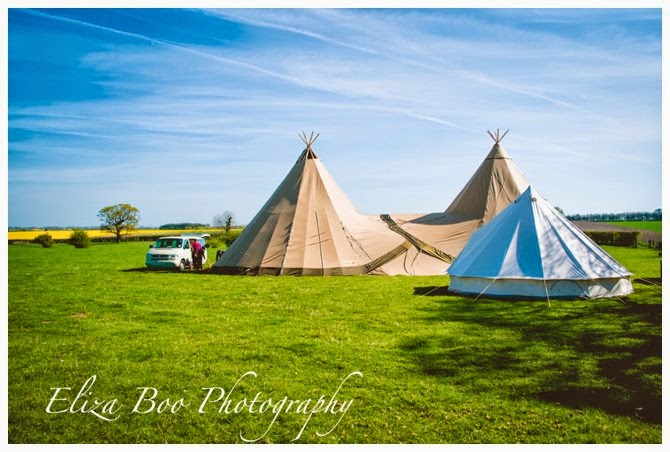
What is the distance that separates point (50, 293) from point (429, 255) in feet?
40.0

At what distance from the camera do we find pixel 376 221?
20953 mm

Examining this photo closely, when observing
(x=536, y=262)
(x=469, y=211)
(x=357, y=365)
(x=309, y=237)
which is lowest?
(x=357, y=365)

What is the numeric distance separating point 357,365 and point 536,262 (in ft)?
21.5

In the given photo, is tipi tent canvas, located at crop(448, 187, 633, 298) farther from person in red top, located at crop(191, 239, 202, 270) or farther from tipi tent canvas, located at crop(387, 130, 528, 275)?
person in red top, located at crop(191, 239, 202, 270)

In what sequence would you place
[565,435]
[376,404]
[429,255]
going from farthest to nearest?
[429,255], [376,404], [565,435]

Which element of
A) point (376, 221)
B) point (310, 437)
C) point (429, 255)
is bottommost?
point (310, 437)

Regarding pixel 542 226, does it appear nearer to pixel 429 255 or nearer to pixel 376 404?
pixel 429 255

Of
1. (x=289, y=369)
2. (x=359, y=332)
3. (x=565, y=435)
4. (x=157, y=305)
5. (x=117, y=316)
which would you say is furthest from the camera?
(x=157, y=305)

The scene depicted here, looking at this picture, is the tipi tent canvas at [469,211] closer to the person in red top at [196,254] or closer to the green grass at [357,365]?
the green grass at [357,365]

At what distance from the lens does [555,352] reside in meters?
7.17

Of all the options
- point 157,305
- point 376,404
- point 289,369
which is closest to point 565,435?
point 376,404

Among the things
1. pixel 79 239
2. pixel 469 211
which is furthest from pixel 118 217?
pixel 469 211

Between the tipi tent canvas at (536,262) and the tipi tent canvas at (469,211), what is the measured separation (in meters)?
6.01

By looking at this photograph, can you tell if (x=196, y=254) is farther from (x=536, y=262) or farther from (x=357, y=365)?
(x=357, y=365)
